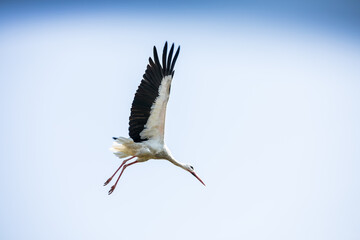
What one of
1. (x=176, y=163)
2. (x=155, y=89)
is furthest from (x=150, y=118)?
(x=176, y=163)

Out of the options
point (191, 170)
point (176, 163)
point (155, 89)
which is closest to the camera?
point (155, 89)

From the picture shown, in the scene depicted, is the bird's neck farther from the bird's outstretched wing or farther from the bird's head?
the bird's outstretched wing

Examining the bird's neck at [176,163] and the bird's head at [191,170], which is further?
the bird's head at [191,170]

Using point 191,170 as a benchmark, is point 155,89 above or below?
above

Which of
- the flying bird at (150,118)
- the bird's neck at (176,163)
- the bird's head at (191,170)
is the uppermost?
the flying bird at (150,118)

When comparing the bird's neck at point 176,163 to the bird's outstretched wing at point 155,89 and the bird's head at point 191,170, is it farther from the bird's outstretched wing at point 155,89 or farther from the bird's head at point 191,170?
the bird's outstretched wing at point 155,89

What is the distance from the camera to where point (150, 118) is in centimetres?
1200

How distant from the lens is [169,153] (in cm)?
1258

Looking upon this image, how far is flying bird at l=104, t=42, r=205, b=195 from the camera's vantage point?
1174cm

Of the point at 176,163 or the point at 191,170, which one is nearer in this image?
the point at 176,163

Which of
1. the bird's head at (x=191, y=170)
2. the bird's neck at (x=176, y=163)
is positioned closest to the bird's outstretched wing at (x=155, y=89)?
the bird's neck at (x=176, y=163)

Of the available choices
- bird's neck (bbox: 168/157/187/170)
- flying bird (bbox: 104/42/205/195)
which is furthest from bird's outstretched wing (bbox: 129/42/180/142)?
bird's neck (bbox: 168/157/187/170)

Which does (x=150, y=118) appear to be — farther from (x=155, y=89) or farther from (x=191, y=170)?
(x=191, y=170)

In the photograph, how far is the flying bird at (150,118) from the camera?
11.7m
